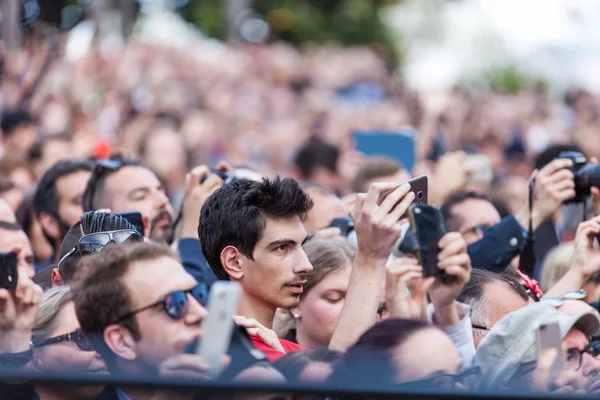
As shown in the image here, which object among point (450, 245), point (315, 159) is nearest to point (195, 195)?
point (450, 245)

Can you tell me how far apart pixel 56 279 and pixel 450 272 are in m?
1.59

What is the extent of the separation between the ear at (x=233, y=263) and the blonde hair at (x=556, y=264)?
6.28 ft

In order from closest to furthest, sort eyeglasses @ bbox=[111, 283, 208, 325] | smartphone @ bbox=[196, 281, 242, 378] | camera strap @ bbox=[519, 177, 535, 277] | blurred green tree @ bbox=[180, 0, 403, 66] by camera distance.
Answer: smartphone @ bbox=[196, 281, 242, 378] < eyeglasses @ bbox=[111, 283, 208, 325] < camera strap @ bbox=[519, 177, 535, 277] < blurred green tree @ bbox=[180, 0, 403, 66]

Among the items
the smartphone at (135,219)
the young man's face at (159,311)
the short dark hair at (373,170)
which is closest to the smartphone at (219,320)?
the young man's face at (159,311)

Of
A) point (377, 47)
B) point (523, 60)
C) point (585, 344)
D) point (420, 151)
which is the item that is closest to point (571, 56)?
point (377, 47)

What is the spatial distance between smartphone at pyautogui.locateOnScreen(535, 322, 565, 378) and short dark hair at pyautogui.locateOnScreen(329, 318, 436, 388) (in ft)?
0.88

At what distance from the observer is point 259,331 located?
3.12 m

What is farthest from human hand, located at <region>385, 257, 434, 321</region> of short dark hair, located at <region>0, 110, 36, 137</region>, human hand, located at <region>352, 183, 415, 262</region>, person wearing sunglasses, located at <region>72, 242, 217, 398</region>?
short dark hair, located at <region>0, 110, 36, 137</region>

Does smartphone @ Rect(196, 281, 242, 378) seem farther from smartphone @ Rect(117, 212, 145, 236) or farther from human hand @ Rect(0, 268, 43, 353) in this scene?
smartphone @ Rect(117, 212, 145, 236)

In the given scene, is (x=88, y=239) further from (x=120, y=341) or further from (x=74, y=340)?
(x=120, y=341)

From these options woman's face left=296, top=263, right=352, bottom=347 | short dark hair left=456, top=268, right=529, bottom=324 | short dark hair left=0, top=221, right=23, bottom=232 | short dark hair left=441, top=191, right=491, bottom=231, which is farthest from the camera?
short dark hair left=441, top=191, right=491, bottom=231

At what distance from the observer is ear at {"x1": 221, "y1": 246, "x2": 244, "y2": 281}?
3430 mm

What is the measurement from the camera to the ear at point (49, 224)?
5.26 meters

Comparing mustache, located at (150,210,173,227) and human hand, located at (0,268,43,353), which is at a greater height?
human hand, located at (0,268,43,353)
